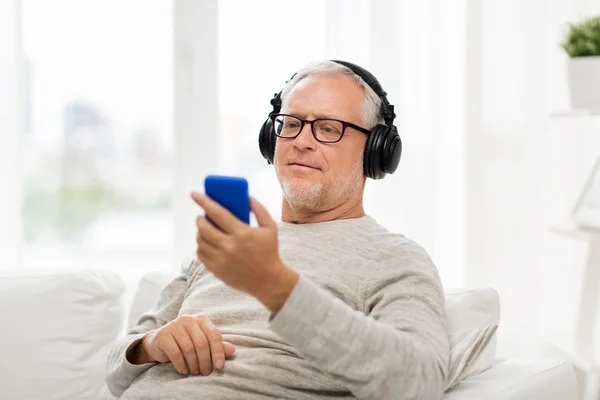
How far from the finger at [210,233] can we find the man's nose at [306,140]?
602 millimetres

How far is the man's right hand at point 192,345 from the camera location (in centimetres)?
136

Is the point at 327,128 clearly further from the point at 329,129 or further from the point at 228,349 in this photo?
the point at 228,349

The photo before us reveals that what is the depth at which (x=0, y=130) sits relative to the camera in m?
2.95

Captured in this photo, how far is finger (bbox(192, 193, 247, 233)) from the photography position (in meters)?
1.01

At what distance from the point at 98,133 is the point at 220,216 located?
2.26 metres

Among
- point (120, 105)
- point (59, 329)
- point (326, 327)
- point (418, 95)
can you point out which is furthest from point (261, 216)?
point (120, 105)

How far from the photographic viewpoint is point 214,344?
1.37 meters

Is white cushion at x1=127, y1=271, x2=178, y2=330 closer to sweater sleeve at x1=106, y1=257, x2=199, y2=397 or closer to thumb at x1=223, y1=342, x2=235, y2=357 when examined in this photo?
A: sweater sleeve at x1=106, y1=257, x2=199, y2=397

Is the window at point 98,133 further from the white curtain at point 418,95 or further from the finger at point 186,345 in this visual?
the finger at point 186,345

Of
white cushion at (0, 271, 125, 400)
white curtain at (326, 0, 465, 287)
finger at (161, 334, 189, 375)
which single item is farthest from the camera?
white curtain at (326, 0, 465, 287)

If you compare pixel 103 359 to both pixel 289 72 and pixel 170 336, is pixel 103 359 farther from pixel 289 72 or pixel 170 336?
pixel 289 72

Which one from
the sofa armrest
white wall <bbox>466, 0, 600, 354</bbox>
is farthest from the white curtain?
the sofa armrest

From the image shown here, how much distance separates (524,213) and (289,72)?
1073 millimetres

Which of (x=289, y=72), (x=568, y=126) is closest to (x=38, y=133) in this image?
(x=289, y=72)
